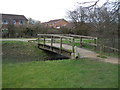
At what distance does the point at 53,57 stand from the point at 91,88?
12.4 metres

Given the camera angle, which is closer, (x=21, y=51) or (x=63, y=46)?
(x=63, y=46)

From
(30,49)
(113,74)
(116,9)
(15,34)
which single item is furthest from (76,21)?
(113,74)

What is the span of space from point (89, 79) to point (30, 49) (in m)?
14.5

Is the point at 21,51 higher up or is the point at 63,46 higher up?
the point at 63,46

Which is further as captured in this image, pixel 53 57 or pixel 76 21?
pixel 76 21

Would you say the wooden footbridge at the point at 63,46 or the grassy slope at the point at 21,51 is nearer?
the wooden footbridge at the point at 63,46

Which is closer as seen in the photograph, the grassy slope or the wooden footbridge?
the wooden footbridge

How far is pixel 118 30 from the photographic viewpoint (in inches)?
320

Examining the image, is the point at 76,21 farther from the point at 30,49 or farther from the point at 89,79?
the point at 89,79

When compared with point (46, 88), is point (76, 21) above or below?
above

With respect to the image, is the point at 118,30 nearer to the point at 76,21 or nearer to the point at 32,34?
the point at 76,21

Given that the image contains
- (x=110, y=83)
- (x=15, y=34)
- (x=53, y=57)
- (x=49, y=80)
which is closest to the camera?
(x=110, y=83)

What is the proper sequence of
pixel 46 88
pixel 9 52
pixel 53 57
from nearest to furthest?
pixel 46 88, pixel 53 57, pixel 9 52

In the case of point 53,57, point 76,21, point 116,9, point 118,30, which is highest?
point 76,21
